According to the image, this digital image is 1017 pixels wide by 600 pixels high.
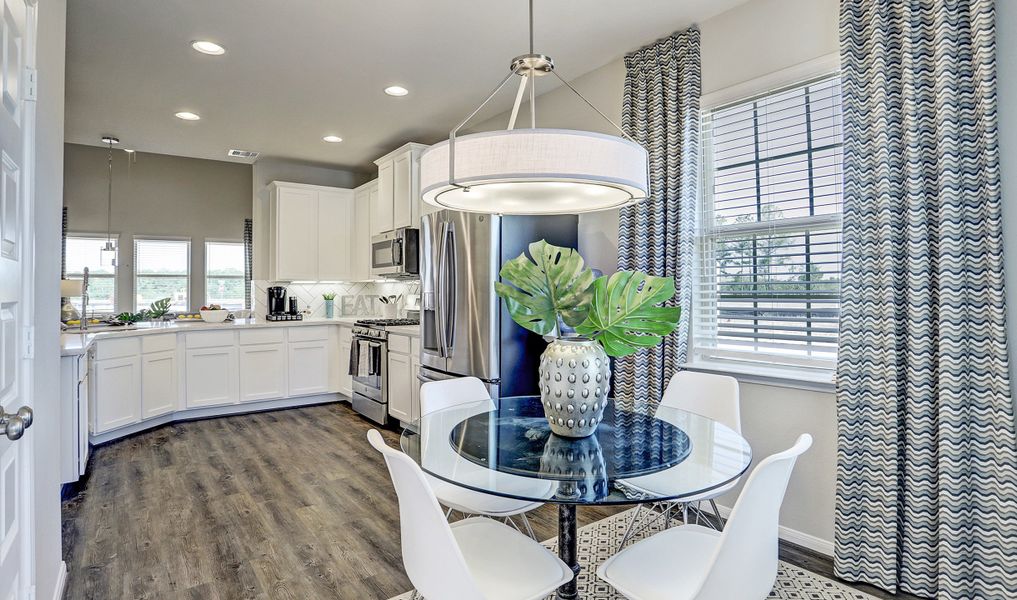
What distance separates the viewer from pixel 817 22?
2531 mm

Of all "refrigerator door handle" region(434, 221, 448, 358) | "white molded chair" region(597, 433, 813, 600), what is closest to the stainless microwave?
"refrigerator door handle" region(434, 221, 448, 358)

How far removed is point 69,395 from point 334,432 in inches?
74.8

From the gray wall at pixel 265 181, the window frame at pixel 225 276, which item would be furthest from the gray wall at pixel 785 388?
the window frame at pixel 225 276

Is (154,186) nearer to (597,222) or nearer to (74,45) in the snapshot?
(74,45)

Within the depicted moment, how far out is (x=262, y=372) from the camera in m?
5.30

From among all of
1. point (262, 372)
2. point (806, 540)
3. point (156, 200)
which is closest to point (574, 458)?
point (806, 540)

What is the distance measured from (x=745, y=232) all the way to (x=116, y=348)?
14.6 feet

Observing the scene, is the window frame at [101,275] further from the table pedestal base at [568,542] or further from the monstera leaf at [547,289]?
the table pedestal base at [568,542]

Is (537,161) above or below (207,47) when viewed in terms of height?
below

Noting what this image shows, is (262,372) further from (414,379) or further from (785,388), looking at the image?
(785,388)

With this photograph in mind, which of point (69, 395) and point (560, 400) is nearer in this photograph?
point (560, 400)

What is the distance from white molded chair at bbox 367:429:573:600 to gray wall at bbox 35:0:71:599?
111 centimetres

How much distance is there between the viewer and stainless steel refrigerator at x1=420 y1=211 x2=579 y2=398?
350 cm

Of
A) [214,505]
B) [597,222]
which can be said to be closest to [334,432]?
[214,505]
